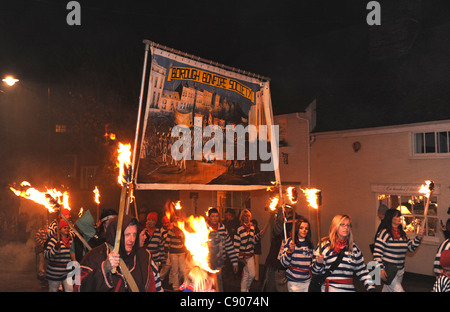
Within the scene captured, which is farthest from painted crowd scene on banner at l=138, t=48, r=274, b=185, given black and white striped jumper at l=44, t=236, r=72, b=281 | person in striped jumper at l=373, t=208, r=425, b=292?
black and white striped jumper at l=44, t=236, r=72, b=281

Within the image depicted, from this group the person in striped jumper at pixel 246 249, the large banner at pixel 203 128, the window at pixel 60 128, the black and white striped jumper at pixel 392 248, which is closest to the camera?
the large banner at pixel 203 128

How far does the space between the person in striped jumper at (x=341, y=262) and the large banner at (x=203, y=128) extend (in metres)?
1.81

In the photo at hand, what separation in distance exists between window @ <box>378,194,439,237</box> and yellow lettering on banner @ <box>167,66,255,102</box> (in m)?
8.67

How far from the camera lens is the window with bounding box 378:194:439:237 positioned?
45.1ft

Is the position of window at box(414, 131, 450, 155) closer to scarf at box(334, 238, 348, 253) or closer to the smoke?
scarf at box(334, 238, 348, 253)

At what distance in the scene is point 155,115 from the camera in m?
6.29

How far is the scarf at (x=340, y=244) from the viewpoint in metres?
6.44

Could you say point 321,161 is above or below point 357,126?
below

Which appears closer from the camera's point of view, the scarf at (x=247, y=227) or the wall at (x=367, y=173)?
the scarf at (x=247, y=227)

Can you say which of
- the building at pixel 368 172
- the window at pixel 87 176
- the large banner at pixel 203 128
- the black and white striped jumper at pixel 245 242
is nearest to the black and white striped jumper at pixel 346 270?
the large banner at pixel 203 128

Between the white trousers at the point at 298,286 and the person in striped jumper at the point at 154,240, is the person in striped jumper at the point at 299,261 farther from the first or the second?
the person in striped jumper at the point at 154,240
